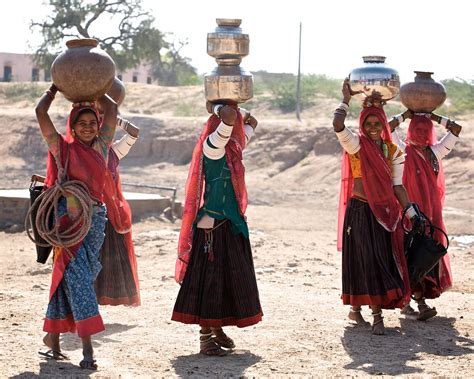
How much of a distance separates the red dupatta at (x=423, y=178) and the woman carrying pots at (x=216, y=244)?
2032 mm

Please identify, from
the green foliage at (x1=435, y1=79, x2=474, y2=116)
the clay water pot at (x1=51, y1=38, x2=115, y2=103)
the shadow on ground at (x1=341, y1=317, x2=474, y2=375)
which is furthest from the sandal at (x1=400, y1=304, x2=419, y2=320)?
the green foliage at (x1=435, y1=79, x2=474, y2=116)

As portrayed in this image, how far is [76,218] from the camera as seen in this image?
18.5 ft

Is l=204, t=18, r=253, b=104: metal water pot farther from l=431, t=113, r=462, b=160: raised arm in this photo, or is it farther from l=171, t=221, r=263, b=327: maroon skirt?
l=431, t=113, r=462, b=160: raised arm

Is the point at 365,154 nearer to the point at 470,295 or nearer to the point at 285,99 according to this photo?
the point at 470,295

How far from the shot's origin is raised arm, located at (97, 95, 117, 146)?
587 cm

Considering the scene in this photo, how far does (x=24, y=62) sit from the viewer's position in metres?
54.5

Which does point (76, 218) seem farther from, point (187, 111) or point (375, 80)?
point (187, 111)

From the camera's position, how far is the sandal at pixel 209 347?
20.2 feet

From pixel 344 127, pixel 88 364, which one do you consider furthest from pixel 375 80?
pixel 88 364

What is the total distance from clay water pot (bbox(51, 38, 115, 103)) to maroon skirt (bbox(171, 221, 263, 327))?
3.79ft

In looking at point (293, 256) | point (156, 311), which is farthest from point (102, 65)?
point (293, 256)

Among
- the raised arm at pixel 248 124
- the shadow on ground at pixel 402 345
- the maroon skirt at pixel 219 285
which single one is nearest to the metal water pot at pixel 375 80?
the raised arm at pixel 248 124

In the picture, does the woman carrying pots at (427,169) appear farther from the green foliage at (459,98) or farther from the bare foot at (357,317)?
the green foliage at (459,98)

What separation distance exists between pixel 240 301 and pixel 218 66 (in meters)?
1.50
